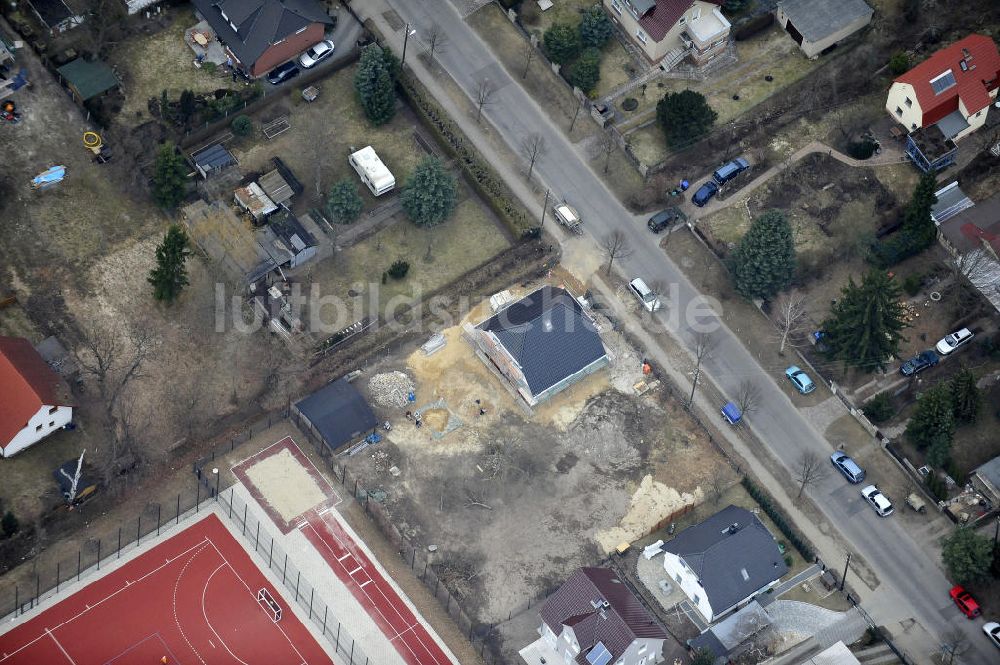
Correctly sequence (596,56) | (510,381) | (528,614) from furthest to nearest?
1. (596,56)
2. (510,381)
3. (528,614)

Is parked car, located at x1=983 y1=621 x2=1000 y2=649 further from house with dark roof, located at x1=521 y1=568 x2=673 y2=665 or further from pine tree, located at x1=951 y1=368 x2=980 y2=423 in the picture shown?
house with dark roof, located at x1=521 y1=568 x2=673 y2=665

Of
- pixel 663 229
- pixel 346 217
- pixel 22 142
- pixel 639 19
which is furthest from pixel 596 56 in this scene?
pixel 22 142

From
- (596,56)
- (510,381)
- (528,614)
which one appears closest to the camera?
(528,614)

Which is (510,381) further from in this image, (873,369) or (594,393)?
(873,369)

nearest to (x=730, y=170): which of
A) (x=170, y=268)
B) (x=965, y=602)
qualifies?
(x=965, y=602)

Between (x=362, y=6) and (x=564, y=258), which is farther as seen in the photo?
(x=362, y=6)

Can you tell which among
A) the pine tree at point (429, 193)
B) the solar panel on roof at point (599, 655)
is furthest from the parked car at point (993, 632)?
the pine tree at point (429, 193)

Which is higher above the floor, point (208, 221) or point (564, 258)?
point (208, 221)
